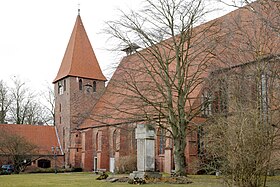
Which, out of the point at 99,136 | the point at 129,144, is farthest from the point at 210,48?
the point at 99,136

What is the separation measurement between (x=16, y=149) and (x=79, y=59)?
506 inches

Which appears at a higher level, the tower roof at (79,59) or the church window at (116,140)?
the tower roof at (79,59)

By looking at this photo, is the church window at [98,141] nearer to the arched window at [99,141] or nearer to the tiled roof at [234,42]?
the arched window at [99,141]

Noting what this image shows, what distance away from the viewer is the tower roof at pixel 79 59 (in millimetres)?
47531

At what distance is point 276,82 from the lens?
19047mm

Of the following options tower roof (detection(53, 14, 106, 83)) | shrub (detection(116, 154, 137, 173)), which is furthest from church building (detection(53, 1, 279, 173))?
shrub (detection(116, 154, 137, 173))

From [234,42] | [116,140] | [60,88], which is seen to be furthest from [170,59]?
[60,88]

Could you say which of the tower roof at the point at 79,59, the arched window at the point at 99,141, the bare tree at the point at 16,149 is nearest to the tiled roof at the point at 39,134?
the bare tree at the point at 16,149

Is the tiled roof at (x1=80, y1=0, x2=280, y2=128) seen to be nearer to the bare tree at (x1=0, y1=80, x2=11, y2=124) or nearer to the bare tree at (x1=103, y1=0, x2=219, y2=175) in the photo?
the bare tree at (x1=103, y1=0, x2=219, y2=175)

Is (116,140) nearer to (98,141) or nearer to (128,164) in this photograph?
(98,141)

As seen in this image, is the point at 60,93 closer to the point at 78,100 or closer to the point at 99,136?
the point at 78,100

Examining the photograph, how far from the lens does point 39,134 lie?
49.3 meters

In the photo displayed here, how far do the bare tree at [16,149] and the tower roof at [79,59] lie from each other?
30.6 feet

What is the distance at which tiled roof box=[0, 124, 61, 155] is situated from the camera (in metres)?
46.9
